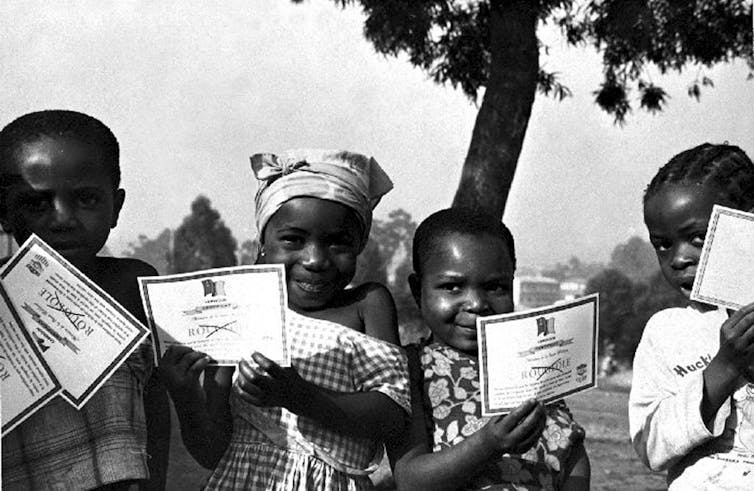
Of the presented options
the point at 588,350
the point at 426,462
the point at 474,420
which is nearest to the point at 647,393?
the point at 588,350

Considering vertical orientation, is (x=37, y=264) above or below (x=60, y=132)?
below

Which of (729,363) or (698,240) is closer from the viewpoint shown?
(729,363)

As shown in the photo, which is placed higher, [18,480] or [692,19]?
[692,19]

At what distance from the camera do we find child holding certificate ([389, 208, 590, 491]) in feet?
6.69

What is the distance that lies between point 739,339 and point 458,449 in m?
0.62

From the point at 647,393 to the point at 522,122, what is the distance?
177 inches

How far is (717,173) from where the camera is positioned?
224cm

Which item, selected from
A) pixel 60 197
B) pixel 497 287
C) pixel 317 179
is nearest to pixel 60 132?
pixel 60 197

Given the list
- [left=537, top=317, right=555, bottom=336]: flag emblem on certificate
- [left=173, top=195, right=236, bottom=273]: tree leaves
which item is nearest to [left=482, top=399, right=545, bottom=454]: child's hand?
[left=537, top=317, right=555, bottom=336]: flag emblem on certificate

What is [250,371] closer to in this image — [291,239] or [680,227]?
[291,239]

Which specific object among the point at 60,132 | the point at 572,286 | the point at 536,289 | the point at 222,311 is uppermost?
the point at 60,132

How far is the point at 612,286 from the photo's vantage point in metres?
11.5

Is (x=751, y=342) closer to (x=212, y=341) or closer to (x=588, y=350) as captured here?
(x=588, y=350)

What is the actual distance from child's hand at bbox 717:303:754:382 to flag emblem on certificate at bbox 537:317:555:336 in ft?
1.12
